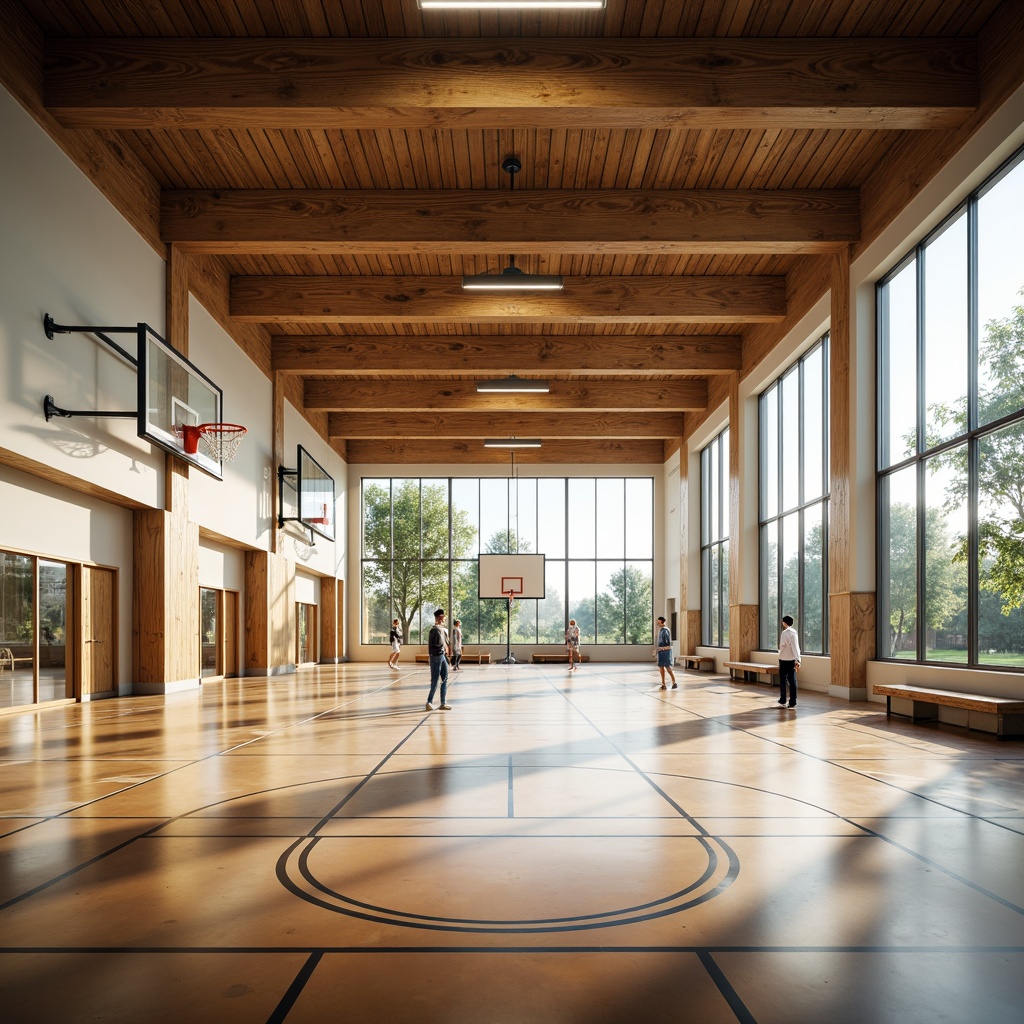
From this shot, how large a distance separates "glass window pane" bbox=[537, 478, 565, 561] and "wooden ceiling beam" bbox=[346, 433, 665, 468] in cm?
90

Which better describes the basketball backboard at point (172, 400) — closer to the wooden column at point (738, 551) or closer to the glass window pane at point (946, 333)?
the glass window pane at point (946, 333)

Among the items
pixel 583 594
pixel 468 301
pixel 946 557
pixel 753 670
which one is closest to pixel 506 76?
Result: pixel 468 301

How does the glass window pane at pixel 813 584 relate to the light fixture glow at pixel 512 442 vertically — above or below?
below

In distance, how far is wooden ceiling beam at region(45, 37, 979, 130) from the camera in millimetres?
10289

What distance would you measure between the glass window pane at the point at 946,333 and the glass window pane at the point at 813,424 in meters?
4.21

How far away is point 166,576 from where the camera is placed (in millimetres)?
14141

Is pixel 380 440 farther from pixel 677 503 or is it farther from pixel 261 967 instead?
pixel 261 967

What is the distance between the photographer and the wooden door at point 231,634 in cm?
1923

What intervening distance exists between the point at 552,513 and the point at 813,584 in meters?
14.4

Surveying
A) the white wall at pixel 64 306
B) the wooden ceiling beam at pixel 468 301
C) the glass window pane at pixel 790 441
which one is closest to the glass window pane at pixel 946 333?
the wooden ceiling beam at pixel 468 301

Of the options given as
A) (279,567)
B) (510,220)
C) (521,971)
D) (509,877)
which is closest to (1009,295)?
(510,220)

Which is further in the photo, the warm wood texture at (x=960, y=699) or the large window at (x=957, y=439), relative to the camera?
the large window at (x=957, y=439)

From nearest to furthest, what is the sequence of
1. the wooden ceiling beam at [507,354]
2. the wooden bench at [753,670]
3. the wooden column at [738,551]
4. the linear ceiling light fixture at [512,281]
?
the linear ceiling light fixture at [512,281]
the wooden bench at [753,670]
the wooden column at [738,551]
the wooden ceiling beam at [507,354]

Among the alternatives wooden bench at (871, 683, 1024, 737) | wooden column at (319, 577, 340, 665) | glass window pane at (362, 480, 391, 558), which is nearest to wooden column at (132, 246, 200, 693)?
wooden bench at (871, 683, 1024, 737)
